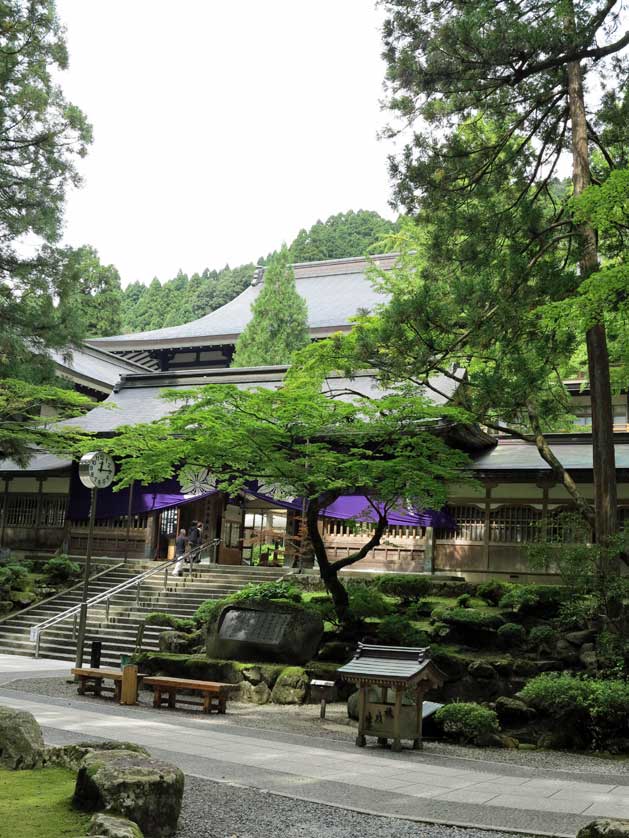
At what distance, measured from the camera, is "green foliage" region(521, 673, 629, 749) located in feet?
34.6

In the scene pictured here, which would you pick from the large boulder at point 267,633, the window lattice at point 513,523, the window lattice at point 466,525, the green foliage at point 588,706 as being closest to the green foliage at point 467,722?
the green foliage at point 588,706

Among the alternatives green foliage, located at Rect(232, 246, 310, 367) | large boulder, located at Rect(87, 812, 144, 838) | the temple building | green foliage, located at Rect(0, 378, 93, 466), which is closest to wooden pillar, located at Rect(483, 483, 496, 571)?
the temple building

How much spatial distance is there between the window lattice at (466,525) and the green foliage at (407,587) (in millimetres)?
2426

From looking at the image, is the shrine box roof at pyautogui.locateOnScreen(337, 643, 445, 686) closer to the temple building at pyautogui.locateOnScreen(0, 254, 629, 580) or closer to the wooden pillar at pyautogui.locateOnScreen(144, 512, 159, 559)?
the temple building at pyautogui.locateOnScreen(0, 254, 629, 580)

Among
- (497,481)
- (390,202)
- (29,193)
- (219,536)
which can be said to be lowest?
(219,536)

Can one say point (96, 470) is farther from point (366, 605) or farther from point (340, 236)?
point (340, 236)

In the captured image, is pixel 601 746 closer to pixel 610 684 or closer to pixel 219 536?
pixel 610 684

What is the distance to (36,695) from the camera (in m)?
12.3

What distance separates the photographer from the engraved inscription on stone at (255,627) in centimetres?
1410

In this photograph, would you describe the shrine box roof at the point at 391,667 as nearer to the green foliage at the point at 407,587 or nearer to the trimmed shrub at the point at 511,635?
the trimmed shrub at the point at 511,635

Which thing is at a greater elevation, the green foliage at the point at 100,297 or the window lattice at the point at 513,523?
the green foliage at the point at 100,297

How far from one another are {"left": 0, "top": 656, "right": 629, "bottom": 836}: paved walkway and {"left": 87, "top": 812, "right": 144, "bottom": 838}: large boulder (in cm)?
225

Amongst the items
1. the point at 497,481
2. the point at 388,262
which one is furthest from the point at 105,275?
the point at 497,481

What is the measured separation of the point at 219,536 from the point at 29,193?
10.3 m
